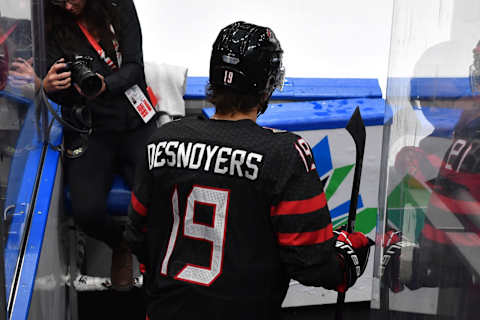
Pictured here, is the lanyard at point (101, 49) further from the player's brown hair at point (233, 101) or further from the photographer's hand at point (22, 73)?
the player's brown hair at point (233, 101)

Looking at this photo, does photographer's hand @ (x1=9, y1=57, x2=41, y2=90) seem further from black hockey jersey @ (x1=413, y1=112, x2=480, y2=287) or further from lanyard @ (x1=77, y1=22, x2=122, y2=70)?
black hockey jersey @ (x1=413, y1=112, x2=480, y2=287)

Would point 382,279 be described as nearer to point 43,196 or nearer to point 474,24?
point 474,24

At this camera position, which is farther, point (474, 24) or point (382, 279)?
point (382, 279)

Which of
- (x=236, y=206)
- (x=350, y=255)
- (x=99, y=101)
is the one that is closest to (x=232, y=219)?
(x=236, y=206)

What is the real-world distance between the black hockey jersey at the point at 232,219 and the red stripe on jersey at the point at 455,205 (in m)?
0.29

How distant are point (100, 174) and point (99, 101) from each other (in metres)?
0.25

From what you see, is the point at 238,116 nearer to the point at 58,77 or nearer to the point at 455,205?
the point at 455,205

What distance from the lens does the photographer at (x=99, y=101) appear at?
193cm

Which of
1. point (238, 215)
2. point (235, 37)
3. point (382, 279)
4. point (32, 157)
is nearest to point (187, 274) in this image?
point (238, 215)

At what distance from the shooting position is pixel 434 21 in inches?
32.2

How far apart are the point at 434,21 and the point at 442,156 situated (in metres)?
0.19

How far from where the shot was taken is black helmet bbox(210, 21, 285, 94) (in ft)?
3.71

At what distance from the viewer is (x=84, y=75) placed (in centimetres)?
183

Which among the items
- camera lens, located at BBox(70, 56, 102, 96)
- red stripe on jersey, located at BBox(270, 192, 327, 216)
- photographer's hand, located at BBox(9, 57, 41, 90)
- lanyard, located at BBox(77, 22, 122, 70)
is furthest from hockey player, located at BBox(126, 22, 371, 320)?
lanyard, located at BBox(77, 22, 122, 70)
